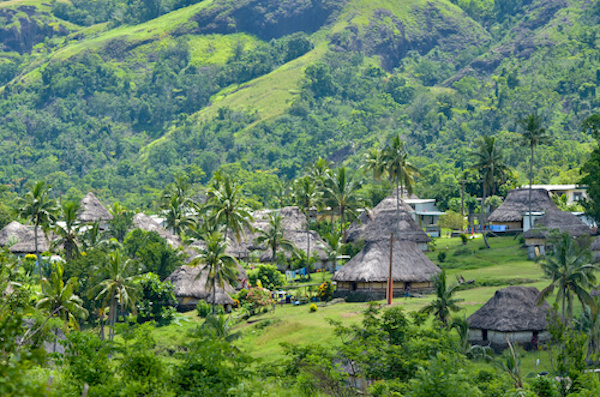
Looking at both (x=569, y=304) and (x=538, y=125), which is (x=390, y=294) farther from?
(x=538, y=125)

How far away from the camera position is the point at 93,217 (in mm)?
112500

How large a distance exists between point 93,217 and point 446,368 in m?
89.8

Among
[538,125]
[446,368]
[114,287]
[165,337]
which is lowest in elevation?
→ [165,337]

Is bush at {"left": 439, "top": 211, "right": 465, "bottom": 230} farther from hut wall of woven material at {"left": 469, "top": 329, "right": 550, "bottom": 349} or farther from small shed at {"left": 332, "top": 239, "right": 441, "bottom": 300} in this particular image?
hut wall of woven material at {"left": 469, "top": 329, "right": 550, "bottom": 349}

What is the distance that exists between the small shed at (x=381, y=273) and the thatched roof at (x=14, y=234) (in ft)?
141

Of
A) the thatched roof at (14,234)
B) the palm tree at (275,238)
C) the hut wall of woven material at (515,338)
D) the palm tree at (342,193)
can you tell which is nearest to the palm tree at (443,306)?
the hut wall of woven material at (515,338)

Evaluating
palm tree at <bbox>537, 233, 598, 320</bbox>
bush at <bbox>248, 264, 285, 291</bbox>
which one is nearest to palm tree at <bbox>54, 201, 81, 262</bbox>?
bush at <bbox>248, 264, 285, 291</bbox>

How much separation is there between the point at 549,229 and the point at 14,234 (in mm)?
60055

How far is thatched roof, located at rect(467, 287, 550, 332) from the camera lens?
55250 millimetres

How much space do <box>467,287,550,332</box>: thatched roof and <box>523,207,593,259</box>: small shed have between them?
22.4 m

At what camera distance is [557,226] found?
80.8m

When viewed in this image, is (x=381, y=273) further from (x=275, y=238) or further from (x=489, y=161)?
(x=489, y=161)

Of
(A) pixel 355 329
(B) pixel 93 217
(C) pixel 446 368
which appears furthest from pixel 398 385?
(B) pixel 93 217

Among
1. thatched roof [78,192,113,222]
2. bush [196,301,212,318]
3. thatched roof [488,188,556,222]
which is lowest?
bush [196,301,212,318]
